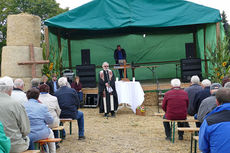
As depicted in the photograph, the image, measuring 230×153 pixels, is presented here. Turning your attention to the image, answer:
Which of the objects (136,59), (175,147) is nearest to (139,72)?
(136,59)

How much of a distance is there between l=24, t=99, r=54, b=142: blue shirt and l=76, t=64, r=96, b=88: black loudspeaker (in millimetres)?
6093

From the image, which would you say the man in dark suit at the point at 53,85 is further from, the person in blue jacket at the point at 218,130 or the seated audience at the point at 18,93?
the person in blue jacket at the point at 218,130

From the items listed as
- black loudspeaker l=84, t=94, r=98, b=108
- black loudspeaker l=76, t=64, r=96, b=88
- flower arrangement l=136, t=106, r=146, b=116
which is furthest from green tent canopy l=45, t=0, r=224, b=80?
flower arrangement l=136, t=106, r=146, b=116

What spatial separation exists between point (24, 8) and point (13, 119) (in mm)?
24910

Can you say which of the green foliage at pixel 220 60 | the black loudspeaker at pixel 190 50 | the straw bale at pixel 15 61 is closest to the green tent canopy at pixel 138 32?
the black loudspeaker at pixel 190 50

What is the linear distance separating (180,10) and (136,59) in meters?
3.83

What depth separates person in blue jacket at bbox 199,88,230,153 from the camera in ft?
6.95

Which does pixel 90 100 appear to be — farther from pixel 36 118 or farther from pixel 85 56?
pixel 36 118

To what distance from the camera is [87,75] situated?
31.8 feet

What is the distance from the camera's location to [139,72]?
12820 mm

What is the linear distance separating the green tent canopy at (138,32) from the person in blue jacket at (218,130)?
7.12 meters

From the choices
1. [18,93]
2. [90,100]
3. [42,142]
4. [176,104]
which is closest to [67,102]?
[18,93]

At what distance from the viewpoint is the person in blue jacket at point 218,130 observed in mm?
2119

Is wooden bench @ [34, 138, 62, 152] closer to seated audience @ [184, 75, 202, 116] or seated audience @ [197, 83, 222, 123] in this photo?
seated audience @ [197, 83, 222, 123]
